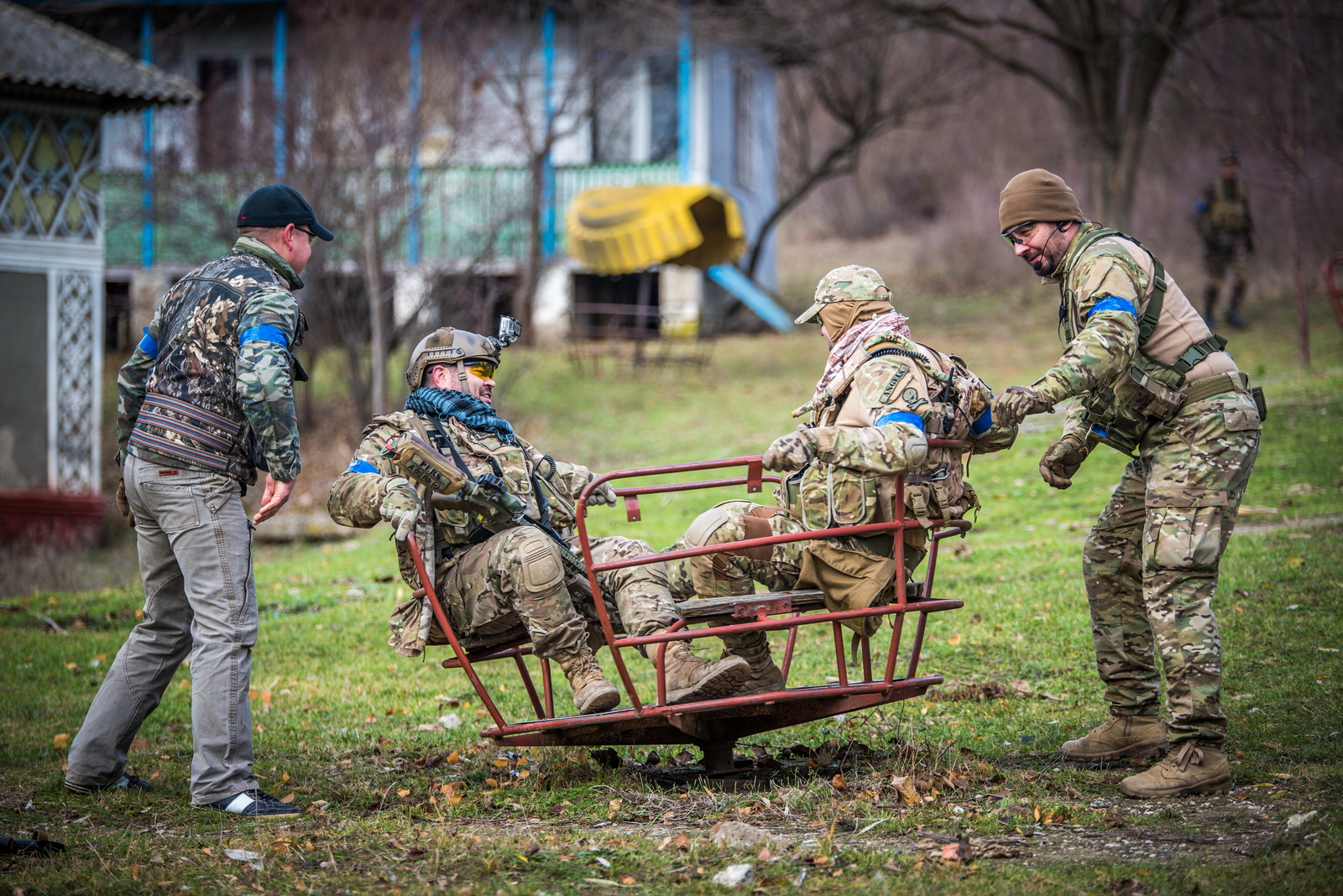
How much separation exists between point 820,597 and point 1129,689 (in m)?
1.43

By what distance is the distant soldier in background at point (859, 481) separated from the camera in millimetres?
4473

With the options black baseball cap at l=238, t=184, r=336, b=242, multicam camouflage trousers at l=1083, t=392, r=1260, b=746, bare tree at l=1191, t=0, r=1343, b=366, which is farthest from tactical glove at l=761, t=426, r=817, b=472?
bare tree at l=1191, t=0, r=1343, b=366

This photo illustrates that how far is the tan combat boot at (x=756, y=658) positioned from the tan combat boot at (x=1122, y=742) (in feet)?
3.99

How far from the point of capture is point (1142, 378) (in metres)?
4.71

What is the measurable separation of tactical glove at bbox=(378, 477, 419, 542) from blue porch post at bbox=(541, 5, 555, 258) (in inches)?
612

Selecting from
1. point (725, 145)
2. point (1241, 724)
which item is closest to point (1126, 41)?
point (725, 145)

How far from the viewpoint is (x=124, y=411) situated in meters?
5.07

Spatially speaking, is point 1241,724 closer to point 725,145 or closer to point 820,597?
point 820,597

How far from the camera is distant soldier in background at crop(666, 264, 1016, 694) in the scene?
4.47 meters

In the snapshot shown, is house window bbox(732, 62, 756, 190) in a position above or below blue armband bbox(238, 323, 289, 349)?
above

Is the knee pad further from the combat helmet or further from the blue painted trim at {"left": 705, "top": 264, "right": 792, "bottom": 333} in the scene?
the blue painted trim at {"left": 705, "top": 264, "right": 792, "bottom": 333}

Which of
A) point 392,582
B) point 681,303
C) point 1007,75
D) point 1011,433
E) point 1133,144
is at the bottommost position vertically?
point 392,582


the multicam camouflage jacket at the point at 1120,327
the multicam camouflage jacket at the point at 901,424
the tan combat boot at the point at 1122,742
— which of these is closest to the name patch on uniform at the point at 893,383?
the multicam camouflage jacket at the point at 901,424

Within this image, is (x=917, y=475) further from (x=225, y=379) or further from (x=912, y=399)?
(x=225, y=379)
